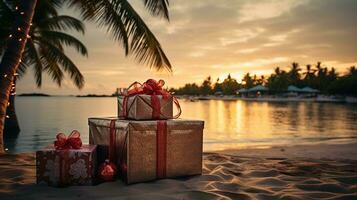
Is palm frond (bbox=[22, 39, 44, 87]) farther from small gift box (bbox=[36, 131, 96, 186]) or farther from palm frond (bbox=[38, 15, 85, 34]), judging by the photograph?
small gift box (bbox=[36, 131, 96, 186])

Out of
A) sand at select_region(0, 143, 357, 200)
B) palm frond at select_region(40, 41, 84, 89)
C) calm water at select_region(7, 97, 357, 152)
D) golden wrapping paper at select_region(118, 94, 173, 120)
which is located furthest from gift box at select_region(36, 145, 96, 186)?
palm frond at select_region(40, 41, 84, 89)

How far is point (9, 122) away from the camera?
1662cm

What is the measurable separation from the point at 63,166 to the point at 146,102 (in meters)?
1.15

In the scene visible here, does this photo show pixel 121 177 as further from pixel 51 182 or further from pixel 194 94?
pixel 194 94

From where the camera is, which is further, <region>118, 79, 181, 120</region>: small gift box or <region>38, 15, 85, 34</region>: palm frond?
<region>38, 15, 85, 34</region>: palm frond

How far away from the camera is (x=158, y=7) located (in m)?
6.12

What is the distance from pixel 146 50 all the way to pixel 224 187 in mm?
3465

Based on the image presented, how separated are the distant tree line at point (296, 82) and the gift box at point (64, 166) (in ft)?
82.4

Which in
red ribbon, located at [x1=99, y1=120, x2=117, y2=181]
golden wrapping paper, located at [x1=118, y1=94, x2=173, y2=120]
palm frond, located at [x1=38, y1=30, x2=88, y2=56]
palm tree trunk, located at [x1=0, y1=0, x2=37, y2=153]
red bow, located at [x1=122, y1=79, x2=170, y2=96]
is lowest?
red ribbon, located at [x1=99, y1=120, x2=117, y2=181]

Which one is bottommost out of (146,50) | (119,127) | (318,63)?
(119,127)

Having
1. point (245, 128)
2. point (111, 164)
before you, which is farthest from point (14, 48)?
point (245, 128)

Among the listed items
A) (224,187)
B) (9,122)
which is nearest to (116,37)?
(224,187)

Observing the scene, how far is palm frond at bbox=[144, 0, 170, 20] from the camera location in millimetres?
6020

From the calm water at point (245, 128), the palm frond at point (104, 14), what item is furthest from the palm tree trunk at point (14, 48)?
the calm water at point (245, 128)
